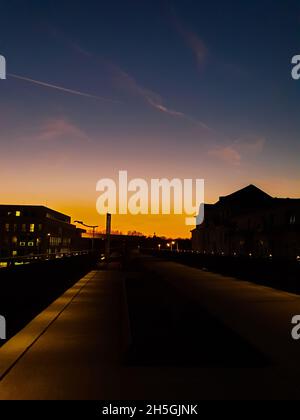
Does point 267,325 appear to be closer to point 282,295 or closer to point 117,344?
point 117,344

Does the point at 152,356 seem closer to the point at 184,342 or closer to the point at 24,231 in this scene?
the point at 184,342

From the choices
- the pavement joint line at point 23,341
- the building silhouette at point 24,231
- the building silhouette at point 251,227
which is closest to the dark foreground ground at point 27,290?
the pavement joint line at point 23,341

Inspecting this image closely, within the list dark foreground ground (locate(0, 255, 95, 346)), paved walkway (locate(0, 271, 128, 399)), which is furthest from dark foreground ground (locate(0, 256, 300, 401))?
dark foreground ground (locate(0, 255, 95, 346))

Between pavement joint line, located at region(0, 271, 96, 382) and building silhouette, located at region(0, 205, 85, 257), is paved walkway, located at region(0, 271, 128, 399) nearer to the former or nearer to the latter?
pavement joint line, located at region(0, 271, 96, 382)

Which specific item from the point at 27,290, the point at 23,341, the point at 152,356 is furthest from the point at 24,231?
the point at 152,356

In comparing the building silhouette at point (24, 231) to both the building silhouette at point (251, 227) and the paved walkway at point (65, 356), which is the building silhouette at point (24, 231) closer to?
the building silhouette at point (251, 227)

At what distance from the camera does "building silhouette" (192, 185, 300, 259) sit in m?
55.2

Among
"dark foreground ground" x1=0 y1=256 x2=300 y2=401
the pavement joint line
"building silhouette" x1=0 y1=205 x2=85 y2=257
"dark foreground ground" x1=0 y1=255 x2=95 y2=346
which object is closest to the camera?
"dark foreground ground" x1=0 y1=256 x2=300 y2=401

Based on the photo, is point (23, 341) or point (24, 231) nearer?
point (23, 341)

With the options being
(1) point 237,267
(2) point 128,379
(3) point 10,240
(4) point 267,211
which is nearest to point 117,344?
(2) point 128,379

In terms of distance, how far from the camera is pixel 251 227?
67.9m

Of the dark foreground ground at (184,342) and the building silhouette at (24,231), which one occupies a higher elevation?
the building silhouette at (24,231)

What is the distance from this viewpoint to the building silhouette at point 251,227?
55.2 metres

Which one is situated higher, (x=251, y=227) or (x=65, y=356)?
(x=251, y=227)
